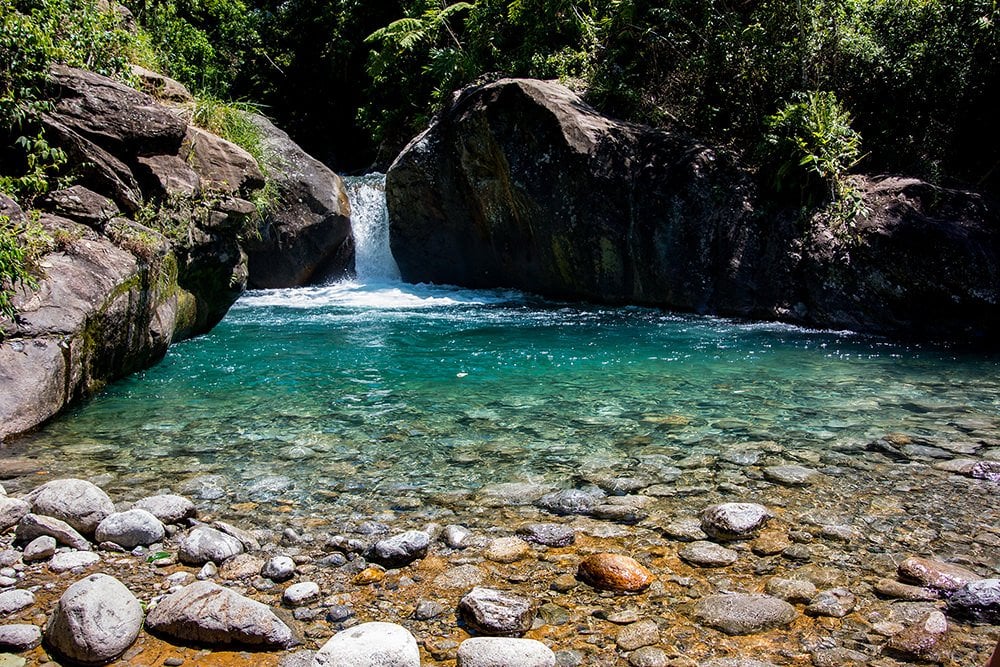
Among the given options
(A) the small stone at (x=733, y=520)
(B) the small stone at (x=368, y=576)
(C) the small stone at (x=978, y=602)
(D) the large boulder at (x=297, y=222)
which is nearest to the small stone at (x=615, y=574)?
(A) the small stone at (x=733, y=520)

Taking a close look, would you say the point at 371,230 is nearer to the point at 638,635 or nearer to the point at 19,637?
the point at 19,637

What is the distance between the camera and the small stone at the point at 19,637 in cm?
327

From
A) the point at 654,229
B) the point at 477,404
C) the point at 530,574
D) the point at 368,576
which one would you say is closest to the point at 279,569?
the point at 368,576

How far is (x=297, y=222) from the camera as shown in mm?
15305

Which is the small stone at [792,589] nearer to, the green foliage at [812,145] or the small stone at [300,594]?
the small stone at [300,594]

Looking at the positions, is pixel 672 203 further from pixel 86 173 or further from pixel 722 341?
pixel 86 173

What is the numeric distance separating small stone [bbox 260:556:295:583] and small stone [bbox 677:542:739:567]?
200cm

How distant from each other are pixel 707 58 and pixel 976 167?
188 inches

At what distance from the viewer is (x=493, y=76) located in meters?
16.3

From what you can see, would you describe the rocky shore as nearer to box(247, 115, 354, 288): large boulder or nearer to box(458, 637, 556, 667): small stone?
box(458, 637, 556, 667): small stone

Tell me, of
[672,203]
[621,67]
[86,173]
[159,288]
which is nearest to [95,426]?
[159,288]

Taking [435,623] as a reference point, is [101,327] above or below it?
above

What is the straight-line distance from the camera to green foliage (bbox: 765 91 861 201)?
11820 mm

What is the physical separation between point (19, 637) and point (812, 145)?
11698 millimetres
